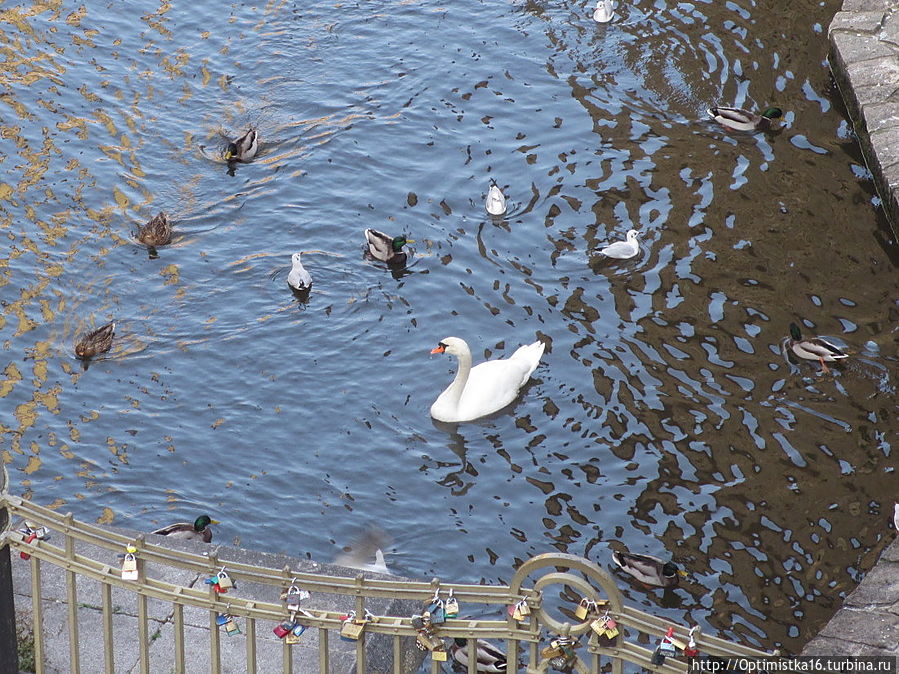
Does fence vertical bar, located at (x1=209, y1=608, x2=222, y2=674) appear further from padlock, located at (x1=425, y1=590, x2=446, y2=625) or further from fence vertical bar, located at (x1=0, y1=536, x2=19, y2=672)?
padlock, located at (x1=425, y1=590, x2=446, y2=625)

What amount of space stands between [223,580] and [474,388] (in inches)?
207

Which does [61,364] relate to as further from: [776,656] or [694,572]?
[776,656]

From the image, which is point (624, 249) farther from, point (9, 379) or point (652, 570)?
point (9, 379)

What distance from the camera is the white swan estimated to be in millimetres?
9789

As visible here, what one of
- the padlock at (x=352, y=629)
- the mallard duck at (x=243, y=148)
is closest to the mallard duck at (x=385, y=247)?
the mallard duck at (x=243, y=148)

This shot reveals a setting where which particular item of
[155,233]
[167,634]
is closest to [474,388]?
[155,233]

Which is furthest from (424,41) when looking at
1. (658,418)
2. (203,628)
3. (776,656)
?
(776,656)

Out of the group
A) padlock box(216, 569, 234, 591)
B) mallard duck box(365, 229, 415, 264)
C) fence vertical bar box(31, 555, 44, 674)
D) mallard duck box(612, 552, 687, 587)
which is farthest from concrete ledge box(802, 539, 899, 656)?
mallard duck box(365, 229, 415, 264)

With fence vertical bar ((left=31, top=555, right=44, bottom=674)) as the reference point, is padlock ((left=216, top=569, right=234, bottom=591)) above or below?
above

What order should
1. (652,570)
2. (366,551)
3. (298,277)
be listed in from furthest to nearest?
(298,277) → (366,551) → (652,570)

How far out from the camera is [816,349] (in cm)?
988

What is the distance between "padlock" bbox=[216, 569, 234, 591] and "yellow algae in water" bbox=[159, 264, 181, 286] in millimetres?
7070

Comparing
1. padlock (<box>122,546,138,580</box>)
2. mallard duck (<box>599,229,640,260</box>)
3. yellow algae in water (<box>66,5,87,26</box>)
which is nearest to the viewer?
padlock (<box>122,546,138,580</box>)

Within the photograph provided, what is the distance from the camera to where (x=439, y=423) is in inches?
389
